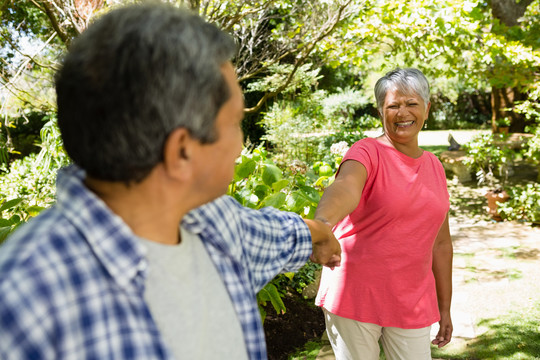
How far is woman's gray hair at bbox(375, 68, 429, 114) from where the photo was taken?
2.10 meters

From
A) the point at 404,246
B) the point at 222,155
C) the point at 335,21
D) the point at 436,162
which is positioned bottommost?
the point at 404,246

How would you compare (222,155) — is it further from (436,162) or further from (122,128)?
(436,162)

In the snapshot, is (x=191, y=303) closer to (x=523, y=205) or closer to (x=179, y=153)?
(x=179, y=153)

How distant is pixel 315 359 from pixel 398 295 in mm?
1468

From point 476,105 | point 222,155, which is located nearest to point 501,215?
point 222,155

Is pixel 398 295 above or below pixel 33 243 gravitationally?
below

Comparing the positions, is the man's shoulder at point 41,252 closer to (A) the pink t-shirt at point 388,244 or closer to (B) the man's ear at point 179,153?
(B) the man's ear at point 179,153

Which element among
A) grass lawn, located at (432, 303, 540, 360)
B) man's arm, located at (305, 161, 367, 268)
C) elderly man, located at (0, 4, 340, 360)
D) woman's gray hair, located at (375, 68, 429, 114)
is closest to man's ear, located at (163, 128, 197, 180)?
elderly man, located at (0, 4, 340, 360)

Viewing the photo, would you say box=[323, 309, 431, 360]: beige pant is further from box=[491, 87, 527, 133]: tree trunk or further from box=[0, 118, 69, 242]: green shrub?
box=[491, 87, 527, 133]: tree trunk

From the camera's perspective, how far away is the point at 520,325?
3955mm

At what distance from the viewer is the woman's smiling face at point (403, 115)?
82.2 inches

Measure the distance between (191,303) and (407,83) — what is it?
1.57m

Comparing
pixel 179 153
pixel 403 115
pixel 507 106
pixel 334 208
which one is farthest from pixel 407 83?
pixel 507 106

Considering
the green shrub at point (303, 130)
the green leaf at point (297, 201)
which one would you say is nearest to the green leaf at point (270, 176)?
the green leaf at point (297, 201)
